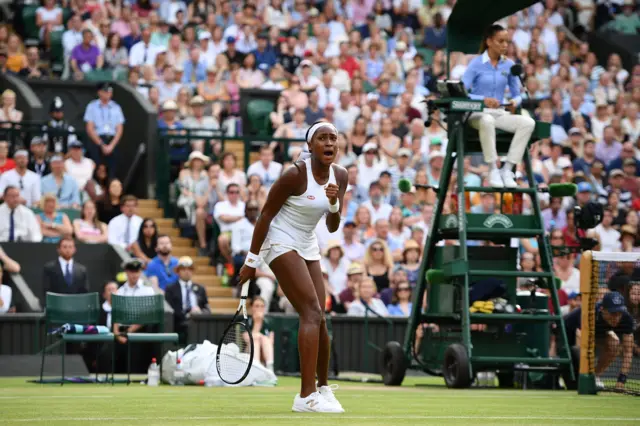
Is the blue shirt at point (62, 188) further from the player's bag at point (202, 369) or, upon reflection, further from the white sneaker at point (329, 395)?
the white sneaker at point (329, 395)

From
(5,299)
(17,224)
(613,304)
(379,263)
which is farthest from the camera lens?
(379,263)

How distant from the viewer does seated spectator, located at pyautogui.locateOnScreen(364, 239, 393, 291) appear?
2003 cm

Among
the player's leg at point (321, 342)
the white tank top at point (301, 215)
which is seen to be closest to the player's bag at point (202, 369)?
the player's leg at point (321, 342)

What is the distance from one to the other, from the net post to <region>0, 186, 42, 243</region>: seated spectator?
9016mm

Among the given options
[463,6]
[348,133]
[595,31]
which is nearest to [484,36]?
[463,6]

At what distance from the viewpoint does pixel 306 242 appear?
33.0 feet

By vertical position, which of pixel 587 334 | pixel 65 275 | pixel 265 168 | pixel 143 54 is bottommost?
pixel 587 334

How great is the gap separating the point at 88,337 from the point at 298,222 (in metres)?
6.21

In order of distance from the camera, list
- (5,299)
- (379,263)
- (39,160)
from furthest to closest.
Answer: (39,160), (379,263), (5,299)

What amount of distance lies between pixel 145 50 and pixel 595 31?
12.3 metres

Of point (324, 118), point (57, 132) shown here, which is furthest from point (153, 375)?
point (324, 118)

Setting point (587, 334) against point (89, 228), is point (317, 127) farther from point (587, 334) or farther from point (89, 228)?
point (89, 228)

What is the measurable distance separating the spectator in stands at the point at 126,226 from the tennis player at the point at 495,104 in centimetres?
699

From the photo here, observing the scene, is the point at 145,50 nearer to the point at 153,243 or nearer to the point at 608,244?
the point at 153,243
